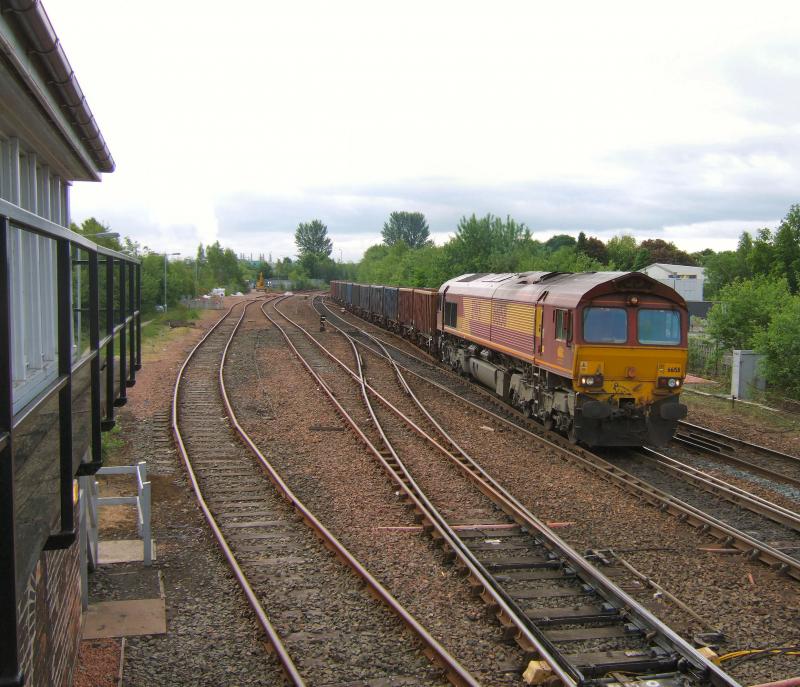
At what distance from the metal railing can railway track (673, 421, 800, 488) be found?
10.0 meters

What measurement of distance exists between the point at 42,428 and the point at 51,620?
6.42 feet

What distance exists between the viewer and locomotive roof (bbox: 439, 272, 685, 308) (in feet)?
40.9

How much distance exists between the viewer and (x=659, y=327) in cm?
1269

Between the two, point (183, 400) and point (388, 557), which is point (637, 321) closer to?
point (388, 557)

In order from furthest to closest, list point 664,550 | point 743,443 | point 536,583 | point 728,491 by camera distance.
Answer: point 743,443 → point 728,491 → point 664,550 → point 536,583

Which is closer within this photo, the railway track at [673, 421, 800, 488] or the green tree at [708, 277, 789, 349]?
the railway track at [673, 421, 800, 488]

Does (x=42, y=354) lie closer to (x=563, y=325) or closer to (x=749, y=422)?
(x=563, y=325)

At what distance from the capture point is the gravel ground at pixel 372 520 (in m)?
6.18

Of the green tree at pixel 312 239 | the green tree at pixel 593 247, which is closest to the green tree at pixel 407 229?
the green tree at pixel 312 239

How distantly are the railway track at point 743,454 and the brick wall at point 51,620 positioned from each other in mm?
9977

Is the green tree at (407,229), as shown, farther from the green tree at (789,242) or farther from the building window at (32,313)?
the building window at (32,313)

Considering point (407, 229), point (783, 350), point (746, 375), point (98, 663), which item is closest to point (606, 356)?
point (783, 350)

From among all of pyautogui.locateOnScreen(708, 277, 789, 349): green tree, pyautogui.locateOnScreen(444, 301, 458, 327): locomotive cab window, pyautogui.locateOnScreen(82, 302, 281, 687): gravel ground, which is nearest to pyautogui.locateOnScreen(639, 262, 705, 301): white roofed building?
pyautogui.locateOnScreen(708, 277, 789, 349): green tree

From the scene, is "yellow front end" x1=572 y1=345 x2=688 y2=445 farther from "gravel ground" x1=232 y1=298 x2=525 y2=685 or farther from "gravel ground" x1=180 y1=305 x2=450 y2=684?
"gravel ground" x1=180 y1=305 x2=450 y2=684
